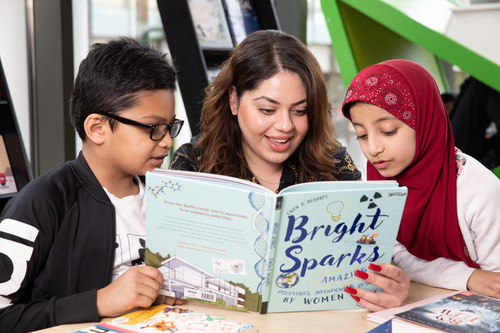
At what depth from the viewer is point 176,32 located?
272cm

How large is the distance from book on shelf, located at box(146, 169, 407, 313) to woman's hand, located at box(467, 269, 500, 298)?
1.04ft

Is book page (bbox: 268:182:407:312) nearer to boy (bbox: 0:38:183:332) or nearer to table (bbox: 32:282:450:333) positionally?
table (bbox: 32:282:450:333)

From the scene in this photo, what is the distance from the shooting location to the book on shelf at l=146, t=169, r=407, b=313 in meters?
1.12

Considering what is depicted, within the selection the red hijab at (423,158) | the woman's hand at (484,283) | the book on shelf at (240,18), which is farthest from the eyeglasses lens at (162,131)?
the book on shelf at (240,18)

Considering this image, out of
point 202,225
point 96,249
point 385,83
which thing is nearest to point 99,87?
point 96,249

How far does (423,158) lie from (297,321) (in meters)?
0.65

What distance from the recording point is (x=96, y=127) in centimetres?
148

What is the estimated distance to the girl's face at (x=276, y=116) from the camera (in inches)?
64.6

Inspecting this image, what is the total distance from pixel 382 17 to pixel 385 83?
4.10ft

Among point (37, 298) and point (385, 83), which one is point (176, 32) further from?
point (37, 298)

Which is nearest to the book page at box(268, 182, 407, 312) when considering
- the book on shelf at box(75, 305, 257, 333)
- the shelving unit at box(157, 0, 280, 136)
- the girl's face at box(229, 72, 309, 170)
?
the book on shelf at box(75, 305, 257, 333)

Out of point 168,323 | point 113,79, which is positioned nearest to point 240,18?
point 113,79

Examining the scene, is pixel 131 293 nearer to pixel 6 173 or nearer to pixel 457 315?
pixel 457 315

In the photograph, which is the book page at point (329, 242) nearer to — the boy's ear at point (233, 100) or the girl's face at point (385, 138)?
the girl's face at point (385, 138)
